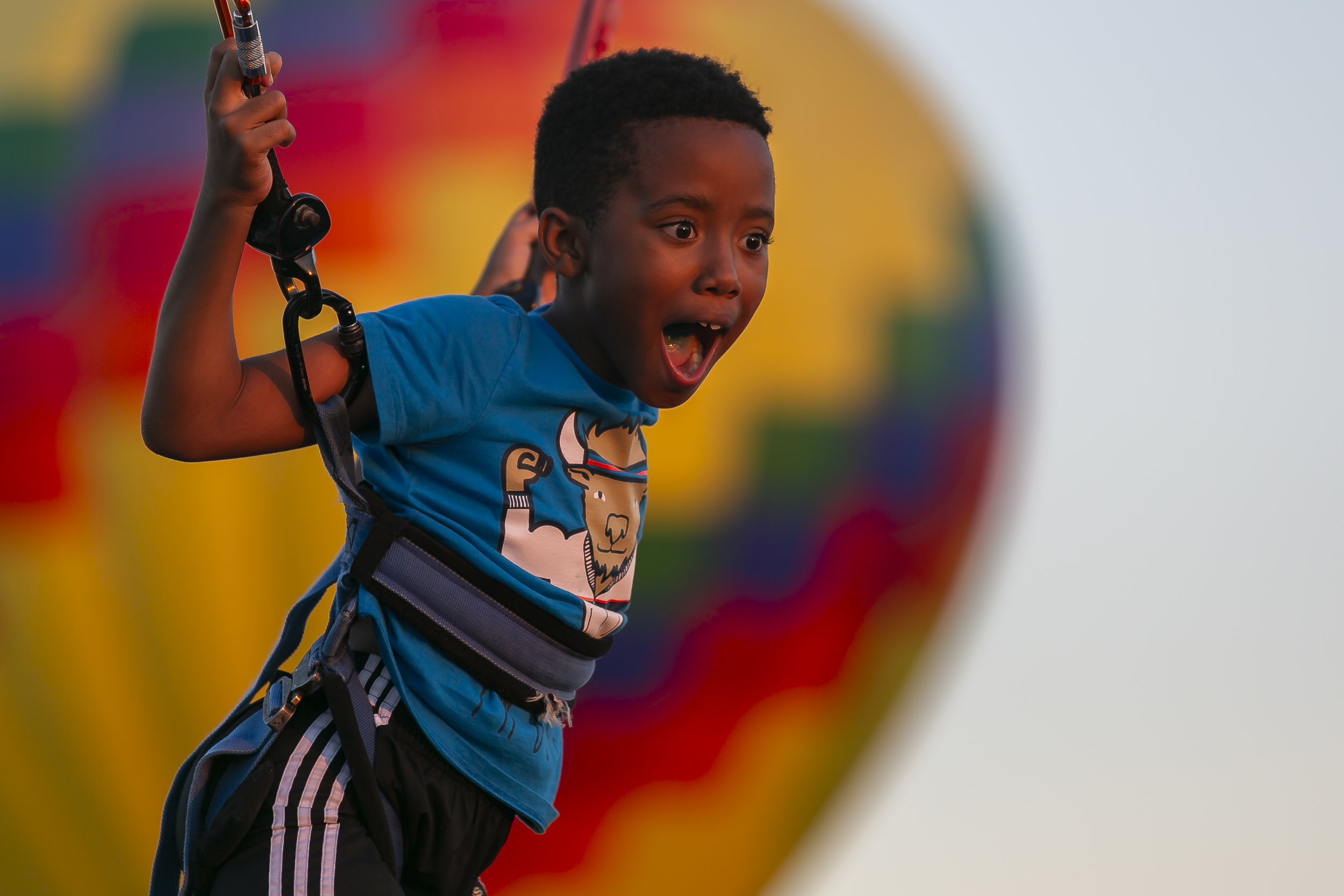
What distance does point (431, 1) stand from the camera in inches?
120

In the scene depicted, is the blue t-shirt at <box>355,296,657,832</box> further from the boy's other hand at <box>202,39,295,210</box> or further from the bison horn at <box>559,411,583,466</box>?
the boy's other hand at <box>202,39,295,210</box>

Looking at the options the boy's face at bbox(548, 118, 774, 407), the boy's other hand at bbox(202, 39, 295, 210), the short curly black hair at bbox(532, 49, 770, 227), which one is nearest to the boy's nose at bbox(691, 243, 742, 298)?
the boy's face at bbox(548, 118, 774, 407)

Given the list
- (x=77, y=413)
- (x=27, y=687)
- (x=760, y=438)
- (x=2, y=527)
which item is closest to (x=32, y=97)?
(x=77, y=413)

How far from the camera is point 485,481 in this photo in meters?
1.41

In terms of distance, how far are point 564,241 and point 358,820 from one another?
26.9 inches

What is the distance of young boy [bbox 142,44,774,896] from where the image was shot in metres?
1.31

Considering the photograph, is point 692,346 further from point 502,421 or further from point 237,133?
point 237,133

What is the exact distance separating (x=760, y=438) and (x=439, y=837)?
1877 millimetres

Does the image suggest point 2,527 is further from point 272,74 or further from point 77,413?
point 272,74

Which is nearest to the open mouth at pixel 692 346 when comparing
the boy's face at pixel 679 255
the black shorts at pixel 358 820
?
the boy's face at pixel 679 255

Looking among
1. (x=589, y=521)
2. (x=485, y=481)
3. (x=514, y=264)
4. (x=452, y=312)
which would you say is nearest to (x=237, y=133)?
(x=452, y=312)

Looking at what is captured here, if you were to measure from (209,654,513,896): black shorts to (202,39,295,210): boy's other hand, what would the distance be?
53 cm

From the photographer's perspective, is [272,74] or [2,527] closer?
[272,74]

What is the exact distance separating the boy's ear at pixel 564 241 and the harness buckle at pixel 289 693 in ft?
1.69
